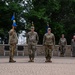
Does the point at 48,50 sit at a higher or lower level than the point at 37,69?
higher

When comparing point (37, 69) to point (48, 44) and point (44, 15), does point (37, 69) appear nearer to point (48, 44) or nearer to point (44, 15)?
point (48, 44)

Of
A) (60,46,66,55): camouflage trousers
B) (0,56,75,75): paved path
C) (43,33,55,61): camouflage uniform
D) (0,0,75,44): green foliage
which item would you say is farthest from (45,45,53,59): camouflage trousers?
(0,0,75,44): green foliage

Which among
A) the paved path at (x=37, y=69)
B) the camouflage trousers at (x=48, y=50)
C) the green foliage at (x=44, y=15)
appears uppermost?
the green foliage at (x=44, y=15)

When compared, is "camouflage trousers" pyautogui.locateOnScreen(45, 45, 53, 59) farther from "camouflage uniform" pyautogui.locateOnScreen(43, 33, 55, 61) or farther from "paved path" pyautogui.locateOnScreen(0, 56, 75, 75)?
"paved path" pyautogui.locateOnScreen(0, 56, 75, 75)

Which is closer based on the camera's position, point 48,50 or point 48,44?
point 48,44

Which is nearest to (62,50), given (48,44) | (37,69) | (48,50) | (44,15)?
(44,15)

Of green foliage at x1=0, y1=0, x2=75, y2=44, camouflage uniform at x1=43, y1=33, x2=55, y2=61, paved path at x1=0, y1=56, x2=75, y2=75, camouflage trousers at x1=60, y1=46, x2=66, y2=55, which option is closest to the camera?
paved path at x1=0, y1=56, x2=75, y2=75

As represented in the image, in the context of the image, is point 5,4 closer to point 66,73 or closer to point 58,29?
point 58,29

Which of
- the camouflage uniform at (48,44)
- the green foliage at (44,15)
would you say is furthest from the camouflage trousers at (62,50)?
the camouflage uniform at (48,44)

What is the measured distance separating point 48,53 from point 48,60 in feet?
1.52

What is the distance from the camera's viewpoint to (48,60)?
2048cm

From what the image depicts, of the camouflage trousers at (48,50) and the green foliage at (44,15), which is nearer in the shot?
the camouflage trousers at (48,50)

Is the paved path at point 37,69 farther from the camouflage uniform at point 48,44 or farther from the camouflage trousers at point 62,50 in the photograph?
the camouflage trousers at point 62,50

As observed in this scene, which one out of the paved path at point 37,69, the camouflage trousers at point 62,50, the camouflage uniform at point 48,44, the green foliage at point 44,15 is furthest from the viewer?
the green foliage at point 44,15
